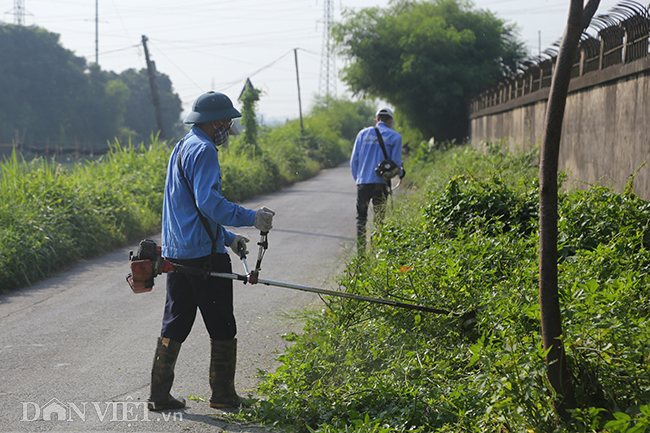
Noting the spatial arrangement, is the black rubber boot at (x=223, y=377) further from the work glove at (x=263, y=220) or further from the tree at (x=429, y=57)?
the tree at (x=429, y=57)

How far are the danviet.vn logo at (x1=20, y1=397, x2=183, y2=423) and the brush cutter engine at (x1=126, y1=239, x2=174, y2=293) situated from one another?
29.2 inches

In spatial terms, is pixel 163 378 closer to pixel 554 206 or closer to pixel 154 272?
pixel 154 272

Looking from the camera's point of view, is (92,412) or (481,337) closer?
(481,337)

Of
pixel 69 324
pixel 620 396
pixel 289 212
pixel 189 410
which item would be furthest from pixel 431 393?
pixel 289 212

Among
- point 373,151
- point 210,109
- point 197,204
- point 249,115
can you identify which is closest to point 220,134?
point 210,109

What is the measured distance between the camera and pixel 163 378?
3.62 meters

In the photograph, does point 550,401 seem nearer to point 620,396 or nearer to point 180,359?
point 620,396

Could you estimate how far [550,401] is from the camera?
2.61 meters

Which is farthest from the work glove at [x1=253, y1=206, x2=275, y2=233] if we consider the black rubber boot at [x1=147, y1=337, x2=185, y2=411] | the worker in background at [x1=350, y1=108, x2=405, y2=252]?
the worker in background at [x1=350, y1=108, x2=405, y2=252]

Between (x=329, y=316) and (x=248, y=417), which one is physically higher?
(x=329, y=316)

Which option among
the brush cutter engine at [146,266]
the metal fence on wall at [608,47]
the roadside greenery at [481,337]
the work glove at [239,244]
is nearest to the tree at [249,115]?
the metal fence on wall at [608,47]

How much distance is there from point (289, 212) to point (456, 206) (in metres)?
7.92

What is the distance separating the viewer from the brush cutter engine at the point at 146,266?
3.50m

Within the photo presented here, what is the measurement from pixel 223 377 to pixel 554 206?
2224 mm
